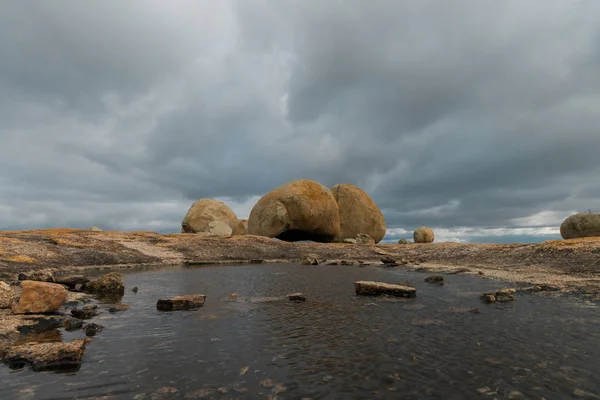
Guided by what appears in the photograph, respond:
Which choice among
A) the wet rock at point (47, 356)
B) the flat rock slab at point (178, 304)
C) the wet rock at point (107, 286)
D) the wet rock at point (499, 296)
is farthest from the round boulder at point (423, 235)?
the wet rock at point (47, 356)

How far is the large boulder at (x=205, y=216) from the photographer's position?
7038cm

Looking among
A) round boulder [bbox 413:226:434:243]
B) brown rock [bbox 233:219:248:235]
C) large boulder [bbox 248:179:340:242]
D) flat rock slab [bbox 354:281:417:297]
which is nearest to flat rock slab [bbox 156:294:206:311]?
flat rock slab [bbox 354:281:417:297]

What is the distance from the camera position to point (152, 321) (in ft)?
43.1

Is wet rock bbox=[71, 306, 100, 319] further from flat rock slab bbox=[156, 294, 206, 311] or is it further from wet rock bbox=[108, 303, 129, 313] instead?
flat rock slab bbox=[156, 294, 206, 311]

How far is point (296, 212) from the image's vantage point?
58.0 metres

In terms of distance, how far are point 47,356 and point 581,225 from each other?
54153 millimetres

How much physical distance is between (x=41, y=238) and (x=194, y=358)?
1606 inches

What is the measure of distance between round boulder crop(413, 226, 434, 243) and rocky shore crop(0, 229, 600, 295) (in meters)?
17.1

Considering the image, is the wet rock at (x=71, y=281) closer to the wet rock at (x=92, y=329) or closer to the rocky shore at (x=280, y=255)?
the rocky shore at (x=280, y=255)

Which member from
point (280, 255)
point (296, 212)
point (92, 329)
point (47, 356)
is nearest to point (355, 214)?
point (296, 212)

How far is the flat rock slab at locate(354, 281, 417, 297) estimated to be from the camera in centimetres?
1812

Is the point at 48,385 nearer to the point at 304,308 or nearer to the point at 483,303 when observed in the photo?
the point at 304,308

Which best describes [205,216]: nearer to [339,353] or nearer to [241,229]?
[241,229]

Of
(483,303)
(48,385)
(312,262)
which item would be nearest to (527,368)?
(483,303)
